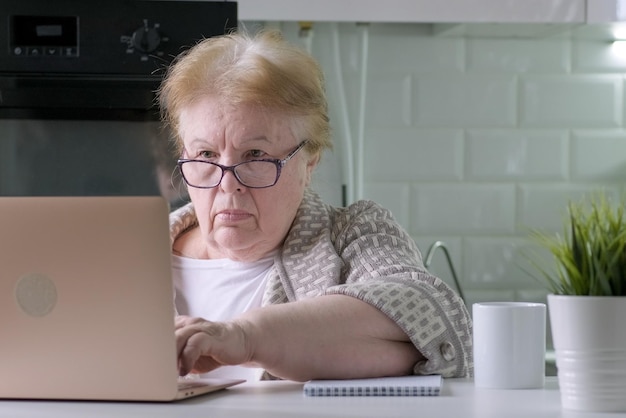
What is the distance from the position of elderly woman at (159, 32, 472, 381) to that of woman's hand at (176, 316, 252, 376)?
141 mm

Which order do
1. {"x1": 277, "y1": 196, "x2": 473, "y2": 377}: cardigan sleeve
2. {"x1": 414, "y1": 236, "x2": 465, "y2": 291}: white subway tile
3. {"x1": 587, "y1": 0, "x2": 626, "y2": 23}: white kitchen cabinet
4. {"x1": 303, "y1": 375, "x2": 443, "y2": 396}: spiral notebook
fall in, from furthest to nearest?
{"x1": 414, "y1": 236, "x2": 465, "y2": 291}: white subway tile → {"x1": 587, "y1": 0, "x2": 626, "y2": 23}: white kitchen cabinet → {"x1": 277, "y1": 196, "x2": 473, "y2": 377}: cardigan sleeve → {"x1": 303, "y1": 375, "x2": 443, "y2": 396}: spiral notebook

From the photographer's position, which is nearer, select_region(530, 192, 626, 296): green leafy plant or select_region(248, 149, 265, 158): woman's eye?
select_region(530, 192, 626, 296): green leafy plant

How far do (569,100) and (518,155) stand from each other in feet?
0.60

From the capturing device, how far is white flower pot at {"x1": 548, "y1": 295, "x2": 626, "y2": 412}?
46.9 inches

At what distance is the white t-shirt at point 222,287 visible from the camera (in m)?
1.92

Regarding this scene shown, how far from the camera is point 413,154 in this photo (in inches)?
110

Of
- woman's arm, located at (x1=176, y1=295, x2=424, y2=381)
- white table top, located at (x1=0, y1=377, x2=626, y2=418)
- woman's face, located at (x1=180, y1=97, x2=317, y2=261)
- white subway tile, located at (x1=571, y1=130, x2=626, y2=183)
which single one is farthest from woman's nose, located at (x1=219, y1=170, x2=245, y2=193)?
white subway tile, located at (x1=571, y1=130, x2=626, y2=183)

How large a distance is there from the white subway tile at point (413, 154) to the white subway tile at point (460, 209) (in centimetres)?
4

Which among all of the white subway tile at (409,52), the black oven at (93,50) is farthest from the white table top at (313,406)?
the white subway tile at (409,52)

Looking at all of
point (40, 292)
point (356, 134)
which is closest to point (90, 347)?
point (40, 292)

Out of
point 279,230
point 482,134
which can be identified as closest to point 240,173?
point 279,230

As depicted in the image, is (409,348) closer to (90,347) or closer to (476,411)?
(476,411)

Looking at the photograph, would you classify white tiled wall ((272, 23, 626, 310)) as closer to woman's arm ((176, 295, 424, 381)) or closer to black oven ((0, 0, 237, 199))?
black oven ((0, 0, 237, 199))

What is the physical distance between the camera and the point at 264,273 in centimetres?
193
